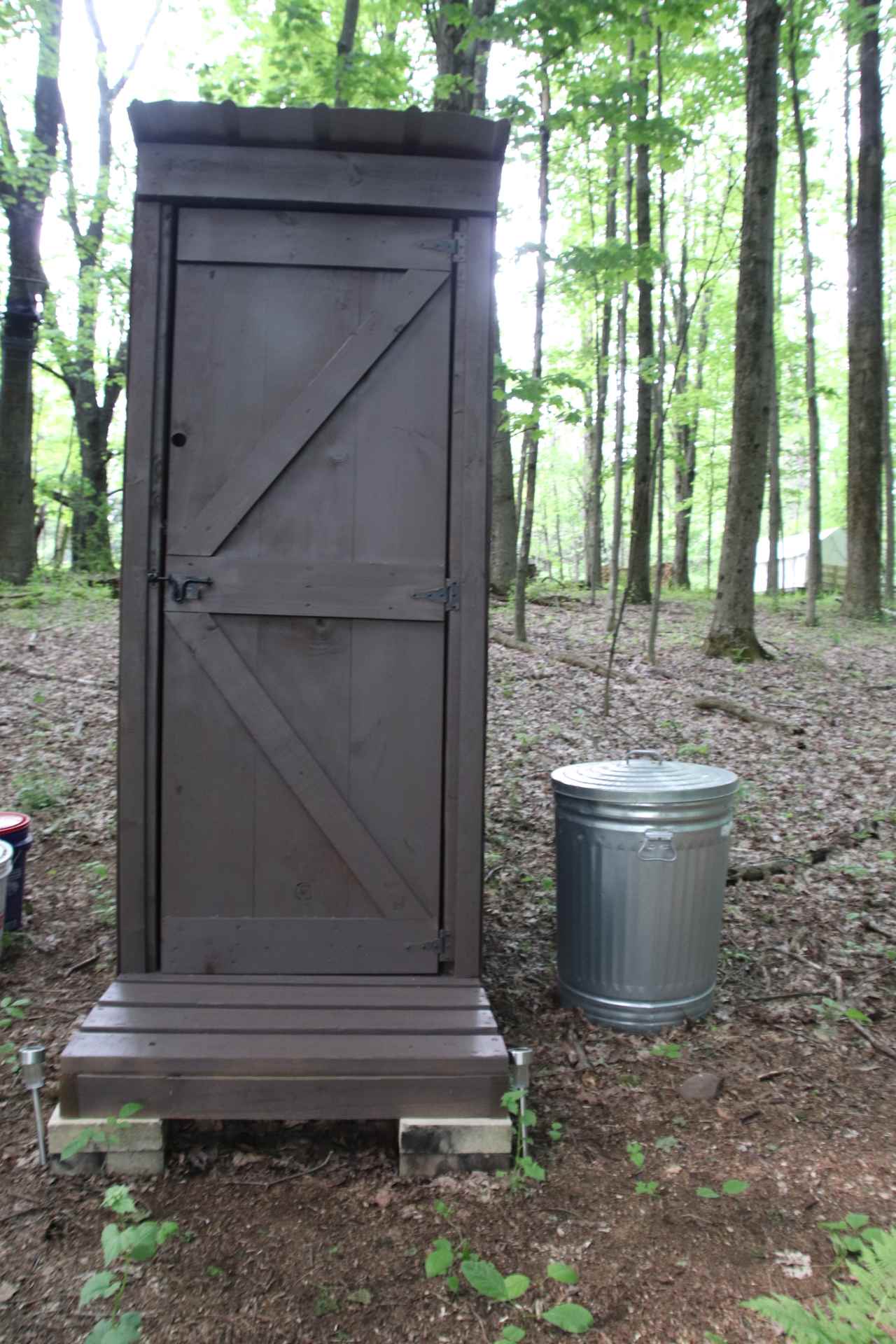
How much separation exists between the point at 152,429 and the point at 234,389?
1.09 feet

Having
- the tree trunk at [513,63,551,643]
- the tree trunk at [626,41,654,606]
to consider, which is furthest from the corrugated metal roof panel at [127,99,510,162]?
the tree trunk at [626,41,654,606]

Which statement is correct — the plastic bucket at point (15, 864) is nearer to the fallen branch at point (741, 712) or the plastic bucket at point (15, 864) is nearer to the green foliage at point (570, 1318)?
the green foliage at point (570, 1318)

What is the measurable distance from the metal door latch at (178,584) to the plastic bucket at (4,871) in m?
1.59

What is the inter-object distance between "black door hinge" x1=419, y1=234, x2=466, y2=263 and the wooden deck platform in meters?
2.77

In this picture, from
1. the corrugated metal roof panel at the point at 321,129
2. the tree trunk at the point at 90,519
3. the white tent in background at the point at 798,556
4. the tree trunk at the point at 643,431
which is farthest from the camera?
the white tent in background at the point at 798,556

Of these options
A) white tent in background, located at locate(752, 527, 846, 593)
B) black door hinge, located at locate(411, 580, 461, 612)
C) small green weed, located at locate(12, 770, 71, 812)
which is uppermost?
white tent in background, located at locate(752, 527, 846, 593)

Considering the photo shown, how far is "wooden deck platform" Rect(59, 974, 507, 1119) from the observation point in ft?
9.36

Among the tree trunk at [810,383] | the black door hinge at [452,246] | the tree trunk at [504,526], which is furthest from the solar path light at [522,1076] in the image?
the tree trunk at [810,383]

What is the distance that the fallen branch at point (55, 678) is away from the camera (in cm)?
809

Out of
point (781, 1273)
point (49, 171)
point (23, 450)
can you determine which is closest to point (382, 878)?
point (781, 1273)

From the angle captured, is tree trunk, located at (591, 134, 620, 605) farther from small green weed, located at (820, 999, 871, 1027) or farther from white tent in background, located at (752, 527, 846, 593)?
white tent in background, located at (752, 527, 846, 593)

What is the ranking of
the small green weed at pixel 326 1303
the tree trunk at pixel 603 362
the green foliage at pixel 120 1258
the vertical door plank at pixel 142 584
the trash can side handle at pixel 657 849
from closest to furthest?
1. the green foliage at pixel 120 1258
2. the small green weed at pixel 326 1303
3. the vertical door plank at pixel 142 584
4. the trash can side handle at pixel 657 849
5. the tree trunk at pixel 603 362

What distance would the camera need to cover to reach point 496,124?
3275mm

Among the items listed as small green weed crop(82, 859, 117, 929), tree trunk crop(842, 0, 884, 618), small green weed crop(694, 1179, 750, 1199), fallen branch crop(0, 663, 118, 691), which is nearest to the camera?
small green weed crop(694, 1179, 750, 1199)
